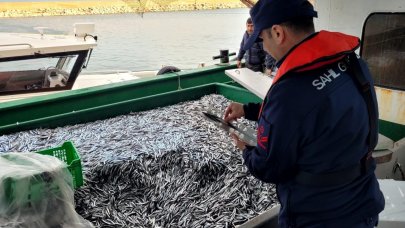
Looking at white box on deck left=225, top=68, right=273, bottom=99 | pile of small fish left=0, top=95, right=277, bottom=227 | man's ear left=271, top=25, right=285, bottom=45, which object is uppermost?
man's ear left=271, top=25, right=285, bottom=45

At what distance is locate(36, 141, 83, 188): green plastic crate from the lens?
243 centimetres

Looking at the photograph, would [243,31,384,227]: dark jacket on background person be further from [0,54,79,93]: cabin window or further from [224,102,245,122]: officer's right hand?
[0,54,79,93]: cabin window

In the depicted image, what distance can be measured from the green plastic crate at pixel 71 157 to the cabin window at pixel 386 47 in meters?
2.72

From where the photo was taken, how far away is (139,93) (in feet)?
15.0

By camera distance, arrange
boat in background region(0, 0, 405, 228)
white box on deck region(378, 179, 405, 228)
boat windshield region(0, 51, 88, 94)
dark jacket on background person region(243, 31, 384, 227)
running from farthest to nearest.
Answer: boat windshield region(0, 51, 88, 94)
boat in background region(0, 0, 405, 228)
white box on deck region(378, 179, 405, 228)
dark jacket on background person region(243, 31, 384, 227)

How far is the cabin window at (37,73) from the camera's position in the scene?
6508 mm

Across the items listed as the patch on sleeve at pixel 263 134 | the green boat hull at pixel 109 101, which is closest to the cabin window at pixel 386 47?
the green boat hull at pixel 109 101

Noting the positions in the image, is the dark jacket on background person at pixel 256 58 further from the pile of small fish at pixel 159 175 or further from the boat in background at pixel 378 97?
the pile of small fish at pixel 159 175

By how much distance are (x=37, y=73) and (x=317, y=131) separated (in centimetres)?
647

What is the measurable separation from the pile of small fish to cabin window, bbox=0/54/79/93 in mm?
3406

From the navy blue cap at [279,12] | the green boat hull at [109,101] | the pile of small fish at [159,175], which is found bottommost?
the pile of small fish at [159,175]

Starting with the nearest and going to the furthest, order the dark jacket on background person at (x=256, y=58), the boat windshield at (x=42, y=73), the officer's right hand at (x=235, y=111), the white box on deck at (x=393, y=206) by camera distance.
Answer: the officer's right hand at (x=235, y=111)
the white box on deck at (x=393, y=206)
the dark jacket on background person at (x=256, y=58)
the boat windshield at (x=42, y=73)

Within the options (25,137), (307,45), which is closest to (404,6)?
(307,45)

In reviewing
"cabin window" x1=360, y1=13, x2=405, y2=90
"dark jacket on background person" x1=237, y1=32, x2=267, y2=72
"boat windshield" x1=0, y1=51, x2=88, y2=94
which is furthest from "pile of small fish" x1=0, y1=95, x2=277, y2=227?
"boat windshield" x1=0, y1=51, x2=88, y2=94
